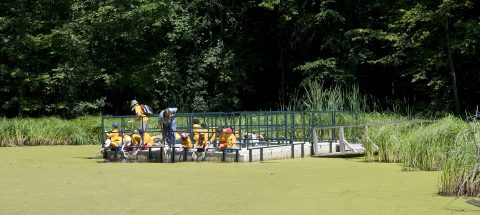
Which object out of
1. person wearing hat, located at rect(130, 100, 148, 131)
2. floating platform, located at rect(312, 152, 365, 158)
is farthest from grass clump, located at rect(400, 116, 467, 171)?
person wearing hat, located at rect(130, 100, 148, 131)

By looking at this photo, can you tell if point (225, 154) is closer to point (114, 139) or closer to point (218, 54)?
point (114, 139)

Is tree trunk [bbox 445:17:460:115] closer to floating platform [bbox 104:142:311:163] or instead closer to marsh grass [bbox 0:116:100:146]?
floating platform [bbox 104:142:311:163]

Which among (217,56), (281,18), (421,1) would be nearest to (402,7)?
(421,1)

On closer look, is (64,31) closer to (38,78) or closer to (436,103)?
(38,78)

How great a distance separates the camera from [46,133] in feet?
73.3

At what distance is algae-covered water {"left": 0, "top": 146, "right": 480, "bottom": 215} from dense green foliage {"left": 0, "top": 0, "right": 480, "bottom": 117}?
546 inches

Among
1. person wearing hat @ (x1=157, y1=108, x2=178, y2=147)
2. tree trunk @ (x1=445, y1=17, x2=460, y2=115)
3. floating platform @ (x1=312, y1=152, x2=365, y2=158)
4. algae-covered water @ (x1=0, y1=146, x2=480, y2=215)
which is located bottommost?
algae-covered water @ (x1=0, y1=146, x2=480, y2=215)

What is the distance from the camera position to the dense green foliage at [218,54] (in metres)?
26.5

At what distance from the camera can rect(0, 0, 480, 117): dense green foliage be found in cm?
2650

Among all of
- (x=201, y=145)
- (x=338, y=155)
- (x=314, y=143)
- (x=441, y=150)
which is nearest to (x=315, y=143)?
(x=314, y=143)

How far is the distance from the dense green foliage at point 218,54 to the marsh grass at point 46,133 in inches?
216

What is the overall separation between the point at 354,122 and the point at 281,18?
45.7ft

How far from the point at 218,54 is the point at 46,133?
35.7 feet

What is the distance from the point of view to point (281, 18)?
31.1 m
